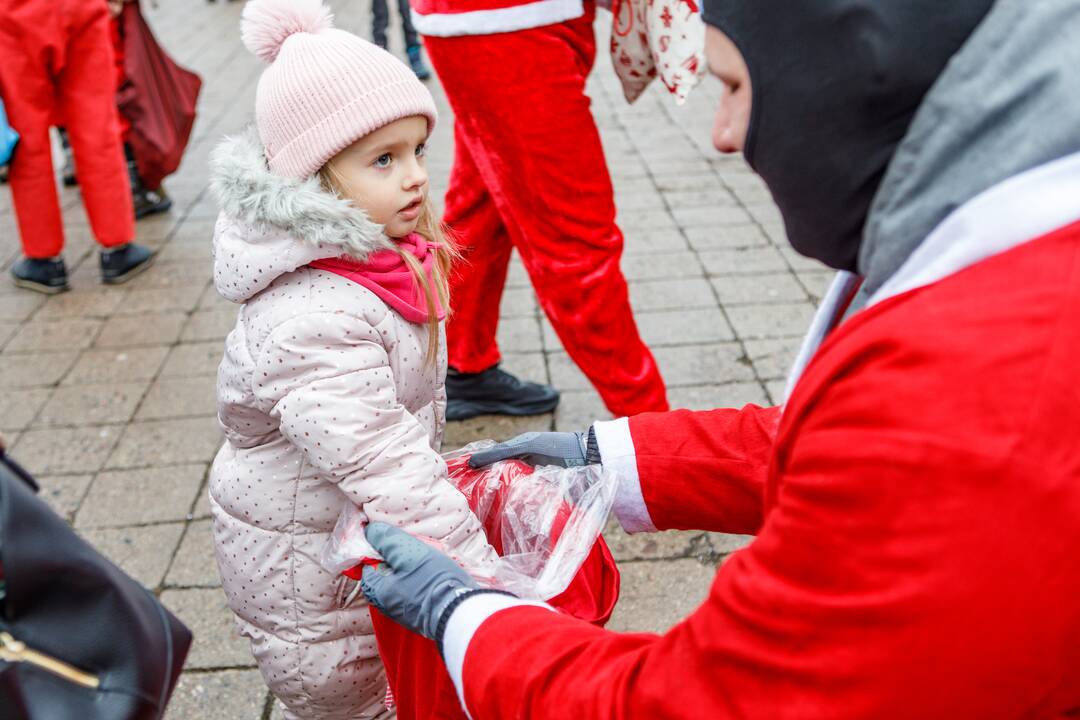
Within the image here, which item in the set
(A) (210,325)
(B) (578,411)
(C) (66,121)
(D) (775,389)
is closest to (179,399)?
(A) (210,325)

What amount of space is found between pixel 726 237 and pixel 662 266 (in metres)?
0.43

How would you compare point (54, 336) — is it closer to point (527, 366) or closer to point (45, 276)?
point (45, 276)

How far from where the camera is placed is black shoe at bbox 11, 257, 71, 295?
4.31 m

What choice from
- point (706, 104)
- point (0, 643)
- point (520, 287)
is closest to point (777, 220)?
point (520, 287)

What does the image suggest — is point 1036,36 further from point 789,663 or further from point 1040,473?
point 789,663

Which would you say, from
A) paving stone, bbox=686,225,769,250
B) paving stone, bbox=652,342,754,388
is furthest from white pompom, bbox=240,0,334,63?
paving stone, bbox=686,225,769,250

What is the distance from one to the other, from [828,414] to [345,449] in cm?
82

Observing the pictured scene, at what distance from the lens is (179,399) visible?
351cm

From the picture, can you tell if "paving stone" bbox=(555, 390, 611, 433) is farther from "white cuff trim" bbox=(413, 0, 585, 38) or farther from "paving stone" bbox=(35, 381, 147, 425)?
"paving stone" bbox=(35, 381, 147, 425)

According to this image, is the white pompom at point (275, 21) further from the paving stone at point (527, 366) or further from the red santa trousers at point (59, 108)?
the red santa trousers at point (59, 108)

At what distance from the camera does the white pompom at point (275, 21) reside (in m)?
1.70

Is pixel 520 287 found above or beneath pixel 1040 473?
beneath

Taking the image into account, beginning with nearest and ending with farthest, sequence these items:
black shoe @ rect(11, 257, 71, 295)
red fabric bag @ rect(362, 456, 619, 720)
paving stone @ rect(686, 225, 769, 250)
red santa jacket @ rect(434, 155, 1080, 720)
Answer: red santa jacket @ rect(434, 155, 1080, 720) < red fabric bag @ rect(362, 456, 619, 720) < black shoe @ rect(11, 257, 71, 295) < paving stone @ rect(686, 225, 769, 250)

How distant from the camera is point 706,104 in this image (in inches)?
247
